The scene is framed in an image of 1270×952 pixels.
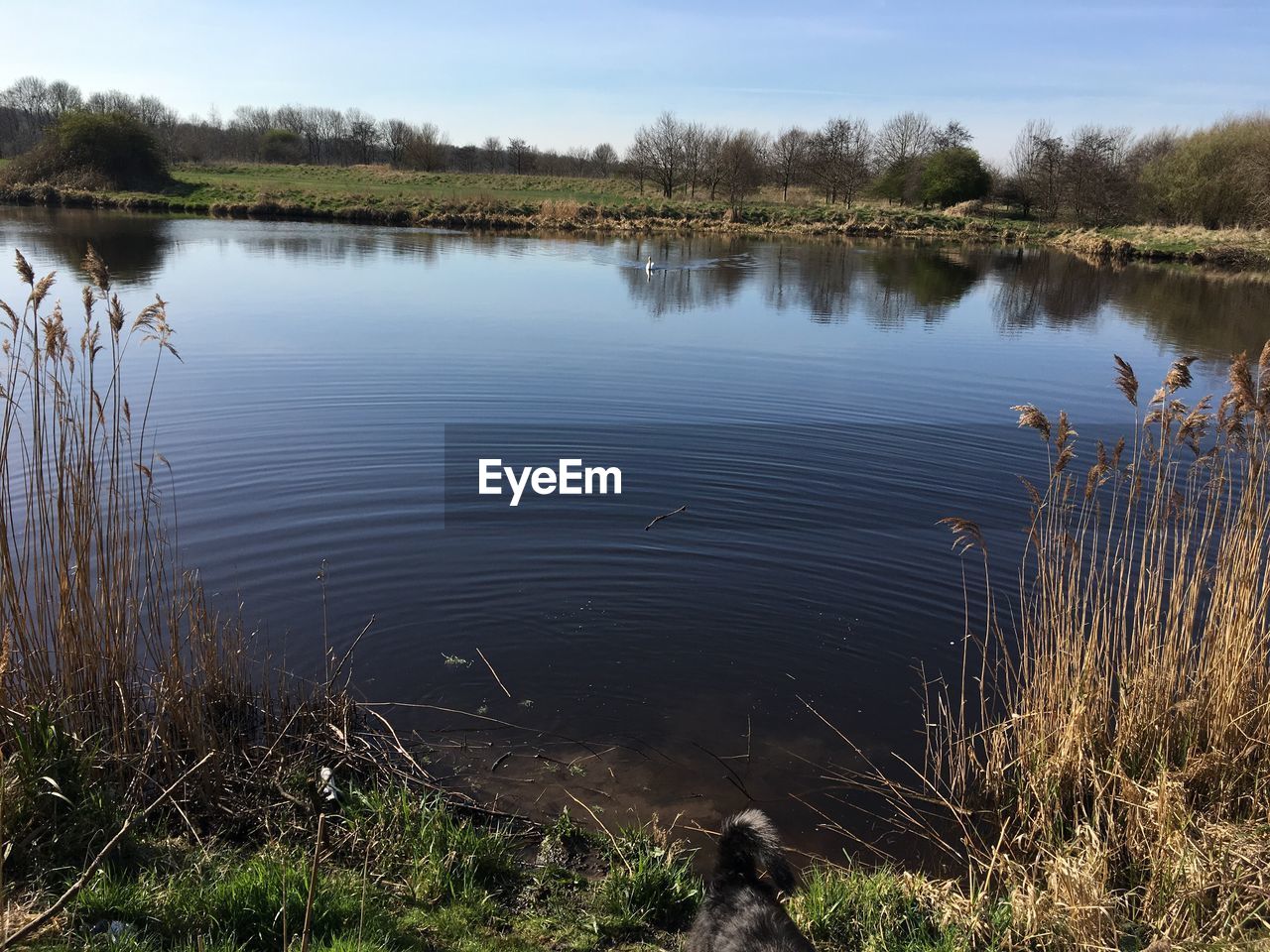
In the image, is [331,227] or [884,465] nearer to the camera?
[884,465]

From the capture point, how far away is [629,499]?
995cm

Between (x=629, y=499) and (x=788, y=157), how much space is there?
64.3m

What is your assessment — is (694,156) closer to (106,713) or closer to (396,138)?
(396,138)

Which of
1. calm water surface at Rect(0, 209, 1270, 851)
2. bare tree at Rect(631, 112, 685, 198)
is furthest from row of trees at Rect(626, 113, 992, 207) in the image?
calm water surface at Rect(0, 209, 1270, 851)

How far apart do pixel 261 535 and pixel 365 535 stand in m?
0.94

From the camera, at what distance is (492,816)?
4746 mm

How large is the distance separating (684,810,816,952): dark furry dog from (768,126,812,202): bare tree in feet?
226

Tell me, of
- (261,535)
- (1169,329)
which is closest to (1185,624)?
(261,535)

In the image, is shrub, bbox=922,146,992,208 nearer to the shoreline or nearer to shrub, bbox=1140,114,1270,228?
the shoreline

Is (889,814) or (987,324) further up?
(987,324)

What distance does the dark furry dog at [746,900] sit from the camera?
2.96m

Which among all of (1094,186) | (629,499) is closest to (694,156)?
(1094,186)

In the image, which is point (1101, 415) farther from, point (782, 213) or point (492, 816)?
point (782, 213)

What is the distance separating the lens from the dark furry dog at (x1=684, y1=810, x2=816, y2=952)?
2.96 meters
